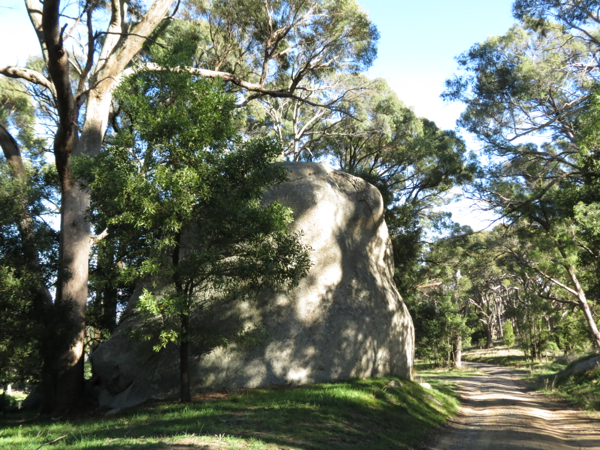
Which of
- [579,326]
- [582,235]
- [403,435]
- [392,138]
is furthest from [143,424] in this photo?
[579,326]

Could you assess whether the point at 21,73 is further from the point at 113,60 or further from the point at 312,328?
the point at 312,328

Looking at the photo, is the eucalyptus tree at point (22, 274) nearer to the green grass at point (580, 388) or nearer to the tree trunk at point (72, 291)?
the tree trunk at point (72, 291)

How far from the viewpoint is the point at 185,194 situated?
Result: 9.52 metres

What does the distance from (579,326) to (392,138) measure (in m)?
22.6

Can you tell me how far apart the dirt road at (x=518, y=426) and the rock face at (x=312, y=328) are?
299 cm

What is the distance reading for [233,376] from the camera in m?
12.2

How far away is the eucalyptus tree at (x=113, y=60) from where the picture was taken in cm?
1284

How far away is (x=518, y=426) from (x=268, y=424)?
7.47 m

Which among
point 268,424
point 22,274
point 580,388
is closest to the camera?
point 268,424

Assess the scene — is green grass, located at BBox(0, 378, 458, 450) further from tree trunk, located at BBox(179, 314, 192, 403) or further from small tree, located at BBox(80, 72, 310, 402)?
small tree, located at BBox(80, 72, 310, 402)

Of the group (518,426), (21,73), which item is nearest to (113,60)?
(21,73)

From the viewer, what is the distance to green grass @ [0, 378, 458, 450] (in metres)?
7.22

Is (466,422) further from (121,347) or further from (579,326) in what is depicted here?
(579,326)

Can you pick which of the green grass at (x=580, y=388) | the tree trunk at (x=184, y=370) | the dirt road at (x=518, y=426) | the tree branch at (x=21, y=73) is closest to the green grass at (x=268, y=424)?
the tree trunk at (x=184, y=370)
